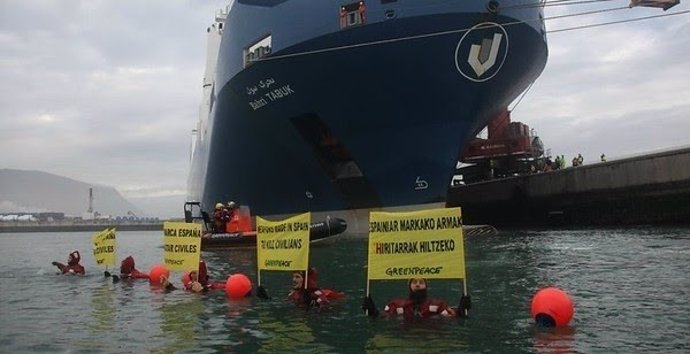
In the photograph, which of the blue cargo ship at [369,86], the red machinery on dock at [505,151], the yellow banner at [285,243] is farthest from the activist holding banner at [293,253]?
the red machinery on dock at [505,151]

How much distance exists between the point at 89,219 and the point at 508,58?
6368 inches

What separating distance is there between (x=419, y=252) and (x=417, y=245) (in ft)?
0.38

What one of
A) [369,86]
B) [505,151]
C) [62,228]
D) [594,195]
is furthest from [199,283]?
[62,228]

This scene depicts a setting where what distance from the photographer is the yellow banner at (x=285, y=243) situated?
12329 mm

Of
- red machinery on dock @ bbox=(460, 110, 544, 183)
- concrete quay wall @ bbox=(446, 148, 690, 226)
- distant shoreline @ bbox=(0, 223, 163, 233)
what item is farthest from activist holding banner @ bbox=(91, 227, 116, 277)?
distant shoreline @ bbox=(0, 223, 163, 233)

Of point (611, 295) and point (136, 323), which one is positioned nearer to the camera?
point (136, 323)

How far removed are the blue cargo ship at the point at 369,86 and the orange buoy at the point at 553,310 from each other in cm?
1814

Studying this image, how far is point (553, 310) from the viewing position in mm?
10117

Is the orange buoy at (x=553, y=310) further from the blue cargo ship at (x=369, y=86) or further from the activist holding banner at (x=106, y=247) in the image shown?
the blue cargo ship at (x=369, y=86)

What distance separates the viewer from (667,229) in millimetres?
31562

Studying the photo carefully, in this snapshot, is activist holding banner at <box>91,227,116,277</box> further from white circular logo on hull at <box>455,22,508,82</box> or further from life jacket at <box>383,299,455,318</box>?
white circular logo on hull at <box>455,22,508,82</box>

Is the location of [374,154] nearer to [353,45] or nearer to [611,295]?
[353,45]

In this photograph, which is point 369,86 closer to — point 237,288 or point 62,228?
point 237,288

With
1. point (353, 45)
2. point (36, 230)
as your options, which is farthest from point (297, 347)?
point (36, 230)
